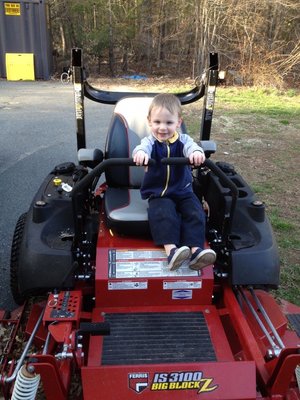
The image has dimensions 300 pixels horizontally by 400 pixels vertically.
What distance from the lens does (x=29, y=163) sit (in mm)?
6055

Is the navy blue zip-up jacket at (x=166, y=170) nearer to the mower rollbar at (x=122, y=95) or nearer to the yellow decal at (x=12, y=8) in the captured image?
the mower rollbar at (x=122, y=95)

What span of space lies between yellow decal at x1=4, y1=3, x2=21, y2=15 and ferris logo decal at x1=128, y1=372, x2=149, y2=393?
12.6 meters

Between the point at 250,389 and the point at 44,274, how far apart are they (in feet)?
4.20

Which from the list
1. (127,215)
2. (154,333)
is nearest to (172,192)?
(127,215)

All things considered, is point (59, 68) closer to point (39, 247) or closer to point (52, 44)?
point (52, 44)

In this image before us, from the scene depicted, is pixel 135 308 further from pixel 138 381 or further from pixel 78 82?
pixel 78 82

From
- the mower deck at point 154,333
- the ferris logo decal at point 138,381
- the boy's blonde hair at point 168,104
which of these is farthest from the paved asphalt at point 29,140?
the boy's blonde hair at point 168,104

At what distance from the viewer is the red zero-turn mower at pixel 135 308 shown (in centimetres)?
203

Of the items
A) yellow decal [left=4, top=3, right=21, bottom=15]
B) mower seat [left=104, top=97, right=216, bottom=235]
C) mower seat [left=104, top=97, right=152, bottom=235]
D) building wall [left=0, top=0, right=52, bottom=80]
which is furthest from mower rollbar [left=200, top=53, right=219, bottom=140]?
yellow decal [left=4, top=3, right=21, bottom=15]

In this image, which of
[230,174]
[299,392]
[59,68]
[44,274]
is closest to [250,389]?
[299,392]

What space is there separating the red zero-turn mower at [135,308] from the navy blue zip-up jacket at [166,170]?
0.17m

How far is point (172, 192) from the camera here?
277cm

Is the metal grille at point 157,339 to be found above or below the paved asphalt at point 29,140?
above

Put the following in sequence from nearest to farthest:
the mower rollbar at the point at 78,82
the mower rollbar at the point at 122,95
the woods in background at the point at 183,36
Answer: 1. the mower rollbar at the point at 78,82
2. the mower rollbar at the point at 122,95
3. the woods in background at the point at 183,36
